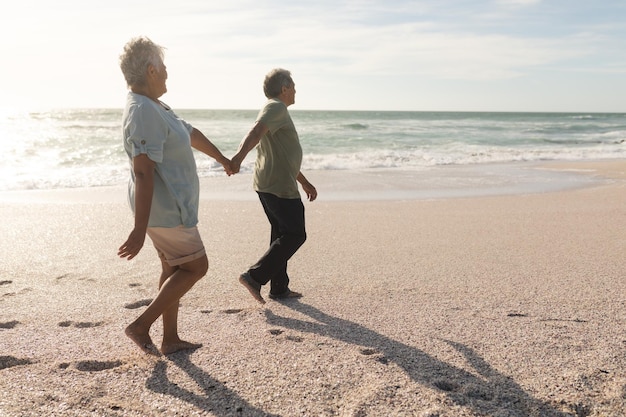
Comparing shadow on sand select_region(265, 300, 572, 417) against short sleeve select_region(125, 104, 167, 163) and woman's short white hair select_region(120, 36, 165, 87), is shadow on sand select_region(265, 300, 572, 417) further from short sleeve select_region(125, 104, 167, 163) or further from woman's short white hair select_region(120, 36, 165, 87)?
woman's short white hair select_region(120, 36, 165, 87)

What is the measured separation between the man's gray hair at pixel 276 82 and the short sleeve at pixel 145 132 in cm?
149

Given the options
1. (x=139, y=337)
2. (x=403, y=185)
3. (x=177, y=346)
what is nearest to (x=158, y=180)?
(x=139, y=337)

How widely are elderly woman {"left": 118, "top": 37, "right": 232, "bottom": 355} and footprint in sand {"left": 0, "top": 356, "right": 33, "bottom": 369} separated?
1.97 ft

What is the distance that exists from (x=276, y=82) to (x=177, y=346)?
1922mm

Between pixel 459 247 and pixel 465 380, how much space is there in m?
3.25

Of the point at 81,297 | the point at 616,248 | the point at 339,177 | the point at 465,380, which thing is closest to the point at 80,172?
the point at 339,177

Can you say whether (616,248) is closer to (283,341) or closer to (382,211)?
(382,211)

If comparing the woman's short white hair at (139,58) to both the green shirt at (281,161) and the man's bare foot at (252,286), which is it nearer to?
the green shirt at (281,161)

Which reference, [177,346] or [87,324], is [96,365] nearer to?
[177,346]

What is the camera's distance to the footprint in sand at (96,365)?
3027mm

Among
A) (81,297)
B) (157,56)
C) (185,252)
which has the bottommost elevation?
(81,297)

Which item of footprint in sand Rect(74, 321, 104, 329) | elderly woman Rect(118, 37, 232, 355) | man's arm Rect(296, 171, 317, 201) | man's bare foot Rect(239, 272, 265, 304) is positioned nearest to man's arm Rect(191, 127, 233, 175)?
elderly woman Rect(118, 37, 232, 355)

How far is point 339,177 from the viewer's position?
12.8 metres

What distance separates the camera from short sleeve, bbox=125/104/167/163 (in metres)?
2.67
